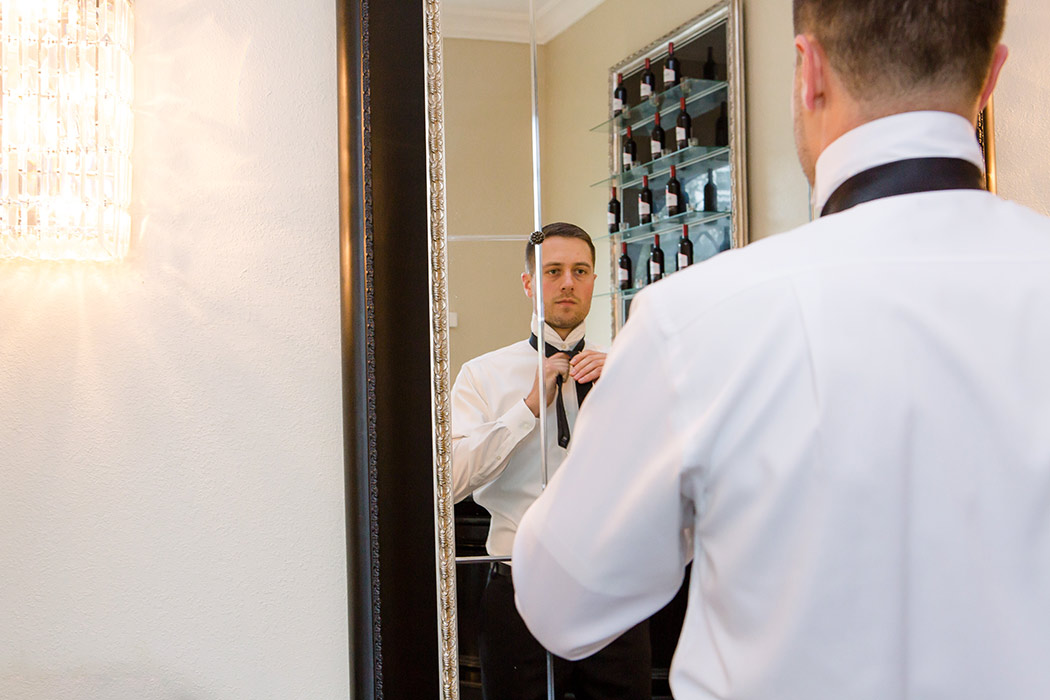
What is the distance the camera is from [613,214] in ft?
4.48

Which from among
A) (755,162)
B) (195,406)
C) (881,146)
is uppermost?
(755,162)

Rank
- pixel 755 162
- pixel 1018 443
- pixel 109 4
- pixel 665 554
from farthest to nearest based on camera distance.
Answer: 1. pixel 755 162
2. pixel 109 4
3. pixel 665 554
4. pixel 1018 443

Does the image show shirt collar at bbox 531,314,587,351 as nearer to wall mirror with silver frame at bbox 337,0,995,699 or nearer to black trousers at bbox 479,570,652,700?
wall mirror with silver frame at bbox 337,0,995,699

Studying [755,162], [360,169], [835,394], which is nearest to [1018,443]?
[835,394]

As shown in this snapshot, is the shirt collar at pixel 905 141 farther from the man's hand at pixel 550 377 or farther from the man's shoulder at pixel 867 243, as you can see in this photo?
the man's hand at pixel 550 377

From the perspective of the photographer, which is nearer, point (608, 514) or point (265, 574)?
point (608, 514)

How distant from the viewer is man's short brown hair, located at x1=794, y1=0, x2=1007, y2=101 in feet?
2.50

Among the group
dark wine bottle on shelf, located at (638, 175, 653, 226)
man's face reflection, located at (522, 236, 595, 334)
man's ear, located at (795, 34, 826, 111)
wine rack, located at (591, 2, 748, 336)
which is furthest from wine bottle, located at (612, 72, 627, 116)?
man's ear, located at (795, 34, 826, 111)

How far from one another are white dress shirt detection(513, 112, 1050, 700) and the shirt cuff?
0.55m

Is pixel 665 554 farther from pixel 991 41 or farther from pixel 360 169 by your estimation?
pixel 360 169

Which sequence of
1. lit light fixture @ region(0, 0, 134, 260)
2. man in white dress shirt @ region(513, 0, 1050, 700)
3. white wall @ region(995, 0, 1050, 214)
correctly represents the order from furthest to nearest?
1. white wall @ region(995, 0, 1050, 214)
2. lit light fixture @ region(0, 0, 134, 260)
3. man in white dress shirt @ region(513, 0, 1050, 700)

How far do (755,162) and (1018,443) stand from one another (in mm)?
790

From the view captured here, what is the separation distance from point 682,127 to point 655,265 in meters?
0.22

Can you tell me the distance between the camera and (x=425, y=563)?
1310mm
